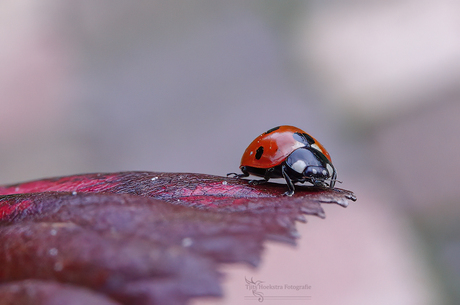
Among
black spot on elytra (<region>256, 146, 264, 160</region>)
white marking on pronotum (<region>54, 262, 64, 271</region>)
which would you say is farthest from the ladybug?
white marking on pronotum (<region>54, 262, 64, 271</region>)

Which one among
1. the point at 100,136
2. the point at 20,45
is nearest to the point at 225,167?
the point at 100,136

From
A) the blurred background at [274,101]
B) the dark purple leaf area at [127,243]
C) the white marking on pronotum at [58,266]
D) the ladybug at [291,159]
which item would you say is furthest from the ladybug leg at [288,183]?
the blurred background at [274,101]

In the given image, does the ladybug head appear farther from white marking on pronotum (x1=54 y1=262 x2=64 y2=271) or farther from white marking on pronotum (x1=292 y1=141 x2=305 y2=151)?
white marking on pronotum (x1=54 y1=262 x2=64 y2=271)

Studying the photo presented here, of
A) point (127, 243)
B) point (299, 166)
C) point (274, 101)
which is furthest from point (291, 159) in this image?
point (274, 101)

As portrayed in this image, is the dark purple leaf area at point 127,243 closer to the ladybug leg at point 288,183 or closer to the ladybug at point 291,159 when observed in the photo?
the ladybug leg at point 288,183

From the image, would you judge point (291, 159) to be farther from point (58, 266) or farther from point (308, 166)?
point (58, 266)

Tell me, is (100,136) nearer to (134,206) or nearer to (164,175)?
(164,175)
